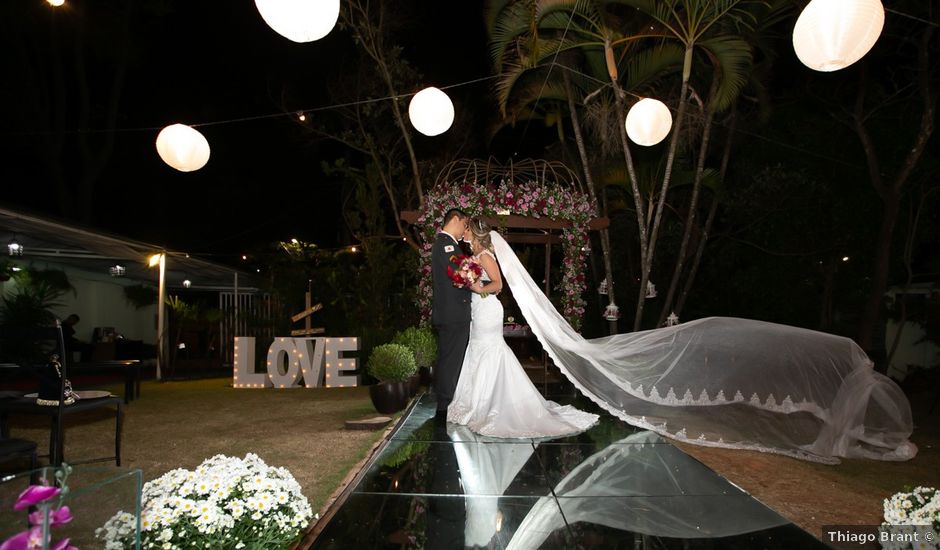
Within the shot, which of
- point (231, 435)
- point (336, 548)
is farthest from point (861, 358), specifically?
point (231, 435)

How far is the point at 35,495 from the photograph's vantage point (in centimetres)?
189

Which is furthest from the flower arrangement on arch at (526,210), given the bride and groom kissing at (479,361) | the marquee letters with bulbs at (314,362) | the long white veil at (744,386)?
the long white veil at (744,386)

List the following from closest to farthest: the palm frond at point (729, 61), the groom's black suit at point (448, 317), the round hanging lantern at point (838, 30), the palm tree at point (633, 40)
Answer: the round hanging lantern at point (838, 30) < the groom's black suit at point (448, 317) < the palm tree at point (633, 40) < the palm frond at point (729, 61)

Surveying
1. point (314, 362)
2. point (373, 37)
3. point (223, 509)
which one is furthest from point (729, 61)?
point (223, 509)

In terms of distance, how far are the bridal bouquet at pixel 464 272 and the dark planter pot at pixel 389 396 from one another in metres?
1.79

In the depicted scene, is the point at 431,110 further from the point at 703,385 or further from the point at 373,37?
the point at 373,37

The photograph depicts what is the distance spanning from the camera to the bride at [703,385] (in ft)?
19.7

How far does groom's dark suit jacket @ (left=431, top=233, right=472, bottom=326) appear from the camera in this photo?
23.7 ft

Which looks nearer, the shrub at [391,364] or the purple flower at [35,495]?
the purple flower at [35,495]

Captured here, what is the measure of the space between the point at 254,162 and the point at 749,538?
26435 millimetres

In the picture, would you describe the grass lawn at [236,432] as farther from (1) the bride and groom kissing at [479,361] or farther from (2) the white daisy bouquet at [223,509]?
(2) the white daisy bouquet at [223,509]

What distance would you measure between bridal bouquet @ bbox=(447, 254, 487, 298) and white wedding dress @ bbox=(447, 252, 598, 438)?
0.30 metres

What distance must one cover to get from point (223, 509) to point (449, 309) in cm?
458

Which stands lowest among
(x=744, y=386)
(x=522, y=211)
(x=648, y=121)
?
(x=744, y=386)
